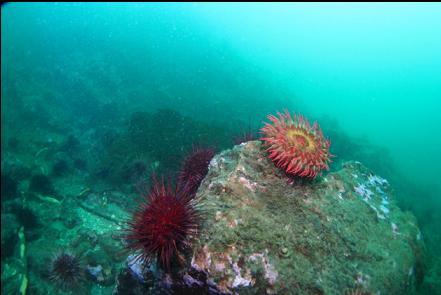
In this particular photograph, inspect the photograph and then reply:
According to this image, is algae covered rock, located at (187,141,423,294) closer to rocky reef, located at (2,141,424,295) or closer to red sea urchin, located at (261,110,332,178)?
rocky reef, located at (2,141,424,295)

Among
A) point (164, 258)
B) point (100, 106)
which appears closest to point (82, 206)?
point (164, 258)

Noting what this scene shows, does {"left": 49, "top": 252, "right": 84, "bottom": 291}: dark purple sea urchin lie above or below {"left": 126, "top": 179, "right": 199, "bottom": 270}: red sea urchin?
below

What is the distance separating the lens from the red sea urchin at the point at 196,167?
567 cm

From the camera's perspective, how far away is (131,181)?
1001 cm

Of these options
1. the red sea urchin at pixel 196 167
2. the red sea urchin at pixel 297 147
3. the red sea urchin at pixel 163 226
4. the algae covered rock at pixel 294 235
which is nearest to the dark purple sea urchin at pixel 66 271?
the red sea urchin at pixel 196 167

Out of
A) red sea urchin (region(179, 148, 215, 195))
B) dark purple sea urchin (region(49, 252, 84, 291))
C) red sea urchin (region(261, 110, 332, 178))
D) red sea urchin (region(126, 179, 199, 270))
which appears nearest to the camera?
red sea urchin (region(126, 179, 199, 270))

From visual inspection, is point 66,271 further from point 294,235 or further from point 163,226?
point 294,235

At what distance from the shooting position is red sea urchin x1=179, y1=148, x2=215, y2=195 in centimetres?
567

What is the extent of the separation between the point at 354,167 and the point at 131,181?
7.28 meters

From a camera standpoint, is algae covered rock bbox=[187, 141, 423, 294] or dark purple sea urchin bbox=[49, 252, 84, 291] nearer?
algae covered rock bbox=[187, 141, 423, 294]

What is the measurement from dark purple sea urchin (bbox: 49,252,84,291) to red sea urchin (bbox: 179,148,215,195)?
10.2 feet

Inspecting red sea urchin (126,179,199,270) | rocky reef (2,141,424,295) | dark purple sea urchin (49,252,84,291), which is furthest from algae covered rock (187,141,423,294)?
dark purple sea urchin (49,252,84,291)

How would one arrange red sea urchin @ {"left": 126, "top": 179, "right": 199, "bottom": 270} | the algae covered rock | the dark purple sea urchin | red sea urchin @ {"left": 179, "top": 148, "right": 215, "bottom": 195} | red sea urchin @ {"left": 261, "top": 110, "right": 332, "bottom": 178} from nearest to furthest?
red sea urchin @ {"left": 126, "top": 179, "right": 199, "bottom": 270}
the algae covered rock
red sea urchin @ {"left": 261, "top": 110, "right": 332, "bottom": 178}
red sea urchin @ {"left": 179, "top": 148, "right": 215, "bottom": 195}
the dark purple sea urchin

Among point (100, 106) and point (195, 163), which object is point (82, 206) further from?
point (100, 106)
